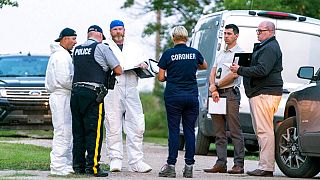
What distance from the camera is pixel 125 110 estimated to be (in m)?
15.4

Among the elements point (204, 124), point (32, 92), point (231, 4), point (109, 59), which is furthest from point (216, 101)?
point (231, 4)

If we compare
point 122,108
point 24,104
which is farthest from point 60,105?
point 24,104

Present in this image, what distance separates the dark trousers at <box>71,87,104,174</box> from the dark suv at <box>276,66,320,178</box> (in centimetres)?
270

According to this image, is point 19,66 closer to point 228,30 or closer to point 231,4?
point 231,4

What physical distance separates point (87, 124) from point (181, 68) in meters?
1.44

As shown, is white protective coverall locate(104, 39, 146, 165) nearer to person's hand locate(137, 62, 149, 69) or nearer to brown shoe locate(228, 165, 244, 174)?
person's hand locate(137, 62, 149, 69)

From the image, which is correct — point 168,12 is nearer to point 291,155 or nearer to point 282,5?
point 282,5

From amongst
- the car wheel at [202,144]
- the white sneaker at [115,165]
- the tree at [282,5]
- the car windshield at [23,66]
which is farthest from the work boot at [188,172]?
the tree at [282,5]

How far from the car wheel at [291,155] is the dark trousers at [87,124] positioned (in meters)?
2.69

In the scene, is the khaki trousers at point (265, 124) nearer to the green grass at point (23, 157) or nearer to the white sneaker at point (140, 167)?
the white sneaker at point (140, 167)

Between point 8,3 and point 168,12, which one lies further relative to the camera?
point 168,12

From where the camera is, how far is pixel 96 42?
14.5 meters

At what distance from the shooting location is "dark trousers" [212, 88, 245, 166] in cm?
1576

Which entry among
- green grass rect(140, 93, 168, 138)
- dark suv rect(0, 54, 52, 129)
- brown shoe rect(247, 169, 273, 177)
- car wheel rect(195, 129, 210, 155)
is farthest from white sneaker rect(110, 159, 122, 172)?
green grass rect(140, 93, 168, 138)
